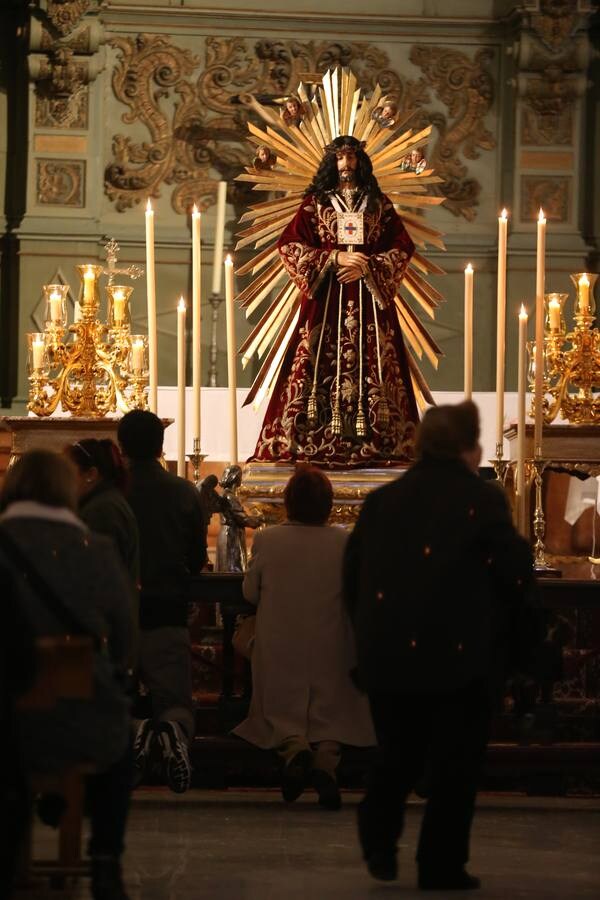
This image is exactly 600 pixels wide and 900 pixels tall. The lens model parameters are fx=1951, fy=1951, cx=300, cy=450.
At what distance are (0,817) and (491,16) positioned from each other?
924cm

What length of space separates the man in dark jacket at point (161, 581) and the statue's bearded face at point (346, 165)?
87.3 inches

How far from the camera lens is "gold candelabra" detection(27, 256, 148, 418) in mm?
9133

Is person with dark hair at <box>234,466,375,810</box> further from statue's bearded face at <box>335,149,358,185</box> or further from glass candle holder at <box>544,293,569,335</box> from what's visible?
glass candle holder at <box>544,293,569,335</box>

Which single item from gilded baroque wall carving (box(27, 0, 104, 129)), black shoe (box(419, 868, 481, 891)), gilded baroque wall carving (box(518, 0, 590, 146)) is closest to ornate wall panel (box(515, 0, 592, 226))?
gilded baroque wall carving (box(518, 0, 590, 146))

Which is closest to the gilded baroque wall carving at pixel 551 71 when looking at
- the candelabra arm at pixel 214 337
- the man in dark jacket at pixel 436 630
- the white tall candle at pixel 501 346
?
the candelabra arm at pixel 214 337

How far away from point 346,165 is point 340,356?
33.1 inches

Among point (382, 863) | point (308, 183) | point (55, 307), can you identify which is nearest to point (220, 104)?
point (55, 307)

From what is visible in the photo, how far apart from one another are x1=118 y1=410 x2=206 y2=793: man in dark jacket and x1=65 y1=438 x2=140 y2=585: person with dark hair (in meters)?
0.64

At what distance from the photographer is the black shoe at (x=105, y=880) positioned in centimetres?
471

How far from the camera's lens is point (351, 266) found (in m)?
8.44

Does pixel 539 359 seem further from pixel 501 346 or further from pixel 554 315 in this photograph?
pixel 554 315

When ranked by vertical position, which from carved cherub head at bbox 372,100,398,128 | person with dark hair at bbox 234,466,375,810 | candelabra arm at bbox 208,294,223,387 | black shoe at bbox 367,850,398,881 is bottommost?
black shoe at bbox 367,850,398,881

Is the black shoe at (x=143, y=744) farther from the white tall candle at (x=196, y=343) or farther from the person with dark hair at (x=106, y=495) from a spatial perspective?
the white tall candle at (x=196, y=343)

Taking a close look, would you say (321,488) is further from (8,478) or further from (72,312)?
(72,312)
